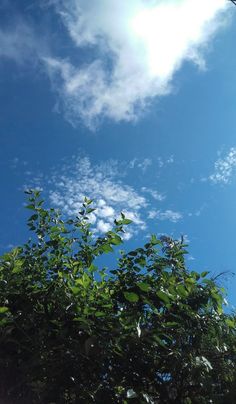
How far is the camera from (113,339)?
12.0ft

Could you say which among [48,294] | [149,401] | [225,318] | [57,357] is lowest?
[149,401]

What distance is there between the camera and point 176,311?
162 inches

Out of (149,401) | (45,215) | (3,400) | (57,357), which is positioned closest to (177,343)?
(149,401)

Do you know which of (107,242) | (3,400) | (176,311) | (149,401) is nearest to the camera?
(149,401)

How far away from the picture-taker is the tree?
3.65 meters

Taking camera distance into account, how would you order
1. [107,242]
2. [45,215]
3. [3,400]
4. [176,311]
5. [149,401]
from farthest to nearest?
[45,215], [107,242], [176,311], [3,400], [149,401]

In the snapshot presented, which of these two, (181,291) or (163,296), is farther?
(181,291)

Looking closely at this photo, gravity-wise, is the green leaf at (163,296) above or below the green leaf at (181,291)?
below

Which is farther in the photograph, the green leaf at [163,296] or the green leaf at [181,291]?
the green leaf at [181,291]

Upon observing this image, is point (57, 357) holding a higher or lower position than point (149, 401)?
higher

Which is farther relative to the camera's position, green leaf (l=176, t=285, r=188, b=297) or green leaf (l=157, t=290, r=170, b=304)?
green leaf (l=176, t=285, r=188, b=297)

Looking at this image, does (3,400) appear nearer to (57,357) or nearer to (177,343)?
(57,357)

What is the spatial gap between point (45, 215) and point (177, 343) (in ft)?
7.10

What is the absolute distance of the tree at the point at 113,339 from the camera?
3646 mm
